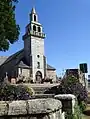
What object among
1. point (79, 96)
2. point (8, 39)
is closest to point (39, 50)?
point (8, 39)

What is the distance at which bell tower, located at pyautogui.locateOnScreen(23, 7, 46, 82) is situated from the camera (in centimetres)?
5506

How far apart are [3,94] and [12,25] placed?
47.1 ft

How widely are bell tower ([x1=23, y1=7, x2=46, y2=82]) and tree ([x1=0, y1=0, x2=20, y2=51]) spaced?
108 feet

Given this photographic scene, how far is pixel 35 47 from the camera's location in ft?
184

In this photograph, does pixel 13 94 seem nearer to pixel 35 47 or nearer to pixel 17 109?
pixel 17 109

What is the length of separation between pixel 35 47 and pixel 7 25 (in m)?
36.2

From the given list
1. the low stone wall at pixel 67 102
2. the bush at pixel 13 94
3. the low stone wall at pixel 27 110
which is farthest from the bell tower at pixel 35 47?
the low stone wall at pixel 27 110

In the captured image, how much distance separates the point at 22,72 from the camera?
53.7 m

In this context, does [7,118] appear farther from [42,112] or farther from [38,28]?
[38,28]

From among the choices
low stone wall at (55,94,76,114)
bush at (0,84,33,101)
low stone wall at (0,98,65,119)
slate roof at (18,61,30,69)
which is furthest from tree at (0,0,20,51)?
slate roof at (18,61,30,69)

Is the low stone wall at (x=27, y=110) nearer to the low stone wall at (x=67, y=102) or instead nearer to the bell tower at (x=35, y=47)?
the low stone wall at (x=67, y=102)

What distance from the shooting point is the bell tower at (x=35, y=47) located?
55.1 m

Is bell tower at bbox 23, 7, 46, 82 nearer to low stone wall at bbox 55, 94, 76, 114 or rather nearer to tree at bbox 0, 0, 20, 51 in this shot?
tree at bbox 0, 0, 20, 51

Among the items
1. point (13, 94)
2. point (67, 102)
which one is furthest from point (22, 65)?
point (67, 102)
